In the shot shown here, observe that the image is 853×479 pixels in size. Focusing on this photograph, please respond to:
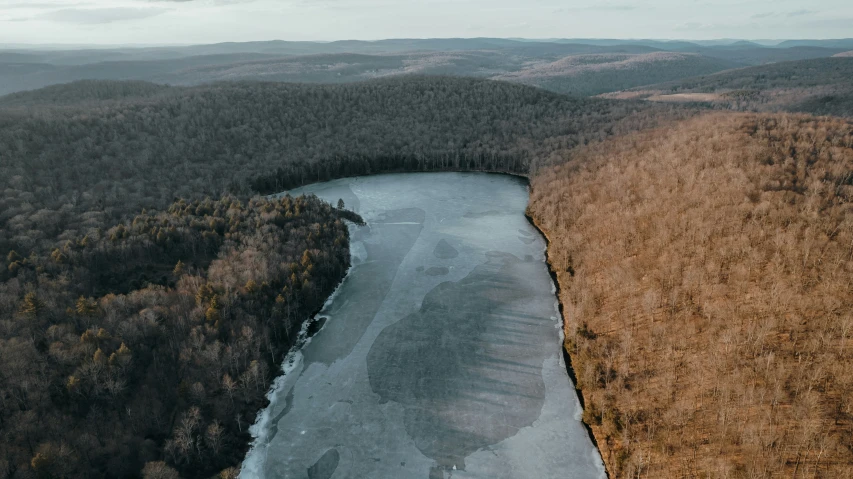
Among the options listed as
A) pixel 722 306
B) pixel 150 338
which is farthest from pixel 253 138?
pixel 722 306

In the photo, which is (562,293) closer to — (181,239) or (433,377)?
(433,377)

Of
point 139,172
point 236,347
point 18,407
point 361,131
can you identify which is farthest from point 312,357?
point 361,131

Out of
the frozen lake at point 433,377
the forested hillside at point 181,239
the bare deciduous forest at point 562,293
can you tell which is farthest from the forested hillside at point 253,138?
the frozen lake at point 433,377

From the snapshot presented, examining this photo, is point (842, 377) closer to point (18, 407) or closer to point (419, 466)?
point (419, 466)

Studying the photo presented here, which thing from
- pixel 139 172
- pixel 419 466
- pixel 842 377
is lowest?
pixel 419 466

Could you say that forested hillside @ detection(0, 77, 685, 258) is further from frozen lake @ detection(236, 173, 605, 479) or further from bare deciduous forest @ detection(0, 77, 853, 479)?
frozen lake @ detection(236, 173, 605, 479)

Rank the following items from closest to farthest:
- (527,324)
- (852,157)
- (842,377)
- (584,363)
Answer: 1. (842,377)
2. (584,363)
3. (527,324)
4. (852,157)

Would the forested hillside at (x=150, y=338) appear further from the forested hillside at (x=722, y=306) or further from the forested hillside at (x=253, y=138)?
the forested hillside at (x=722, y=306)

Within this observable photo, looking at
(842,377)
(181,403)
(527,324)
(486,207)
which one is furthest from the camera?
(486,207)
